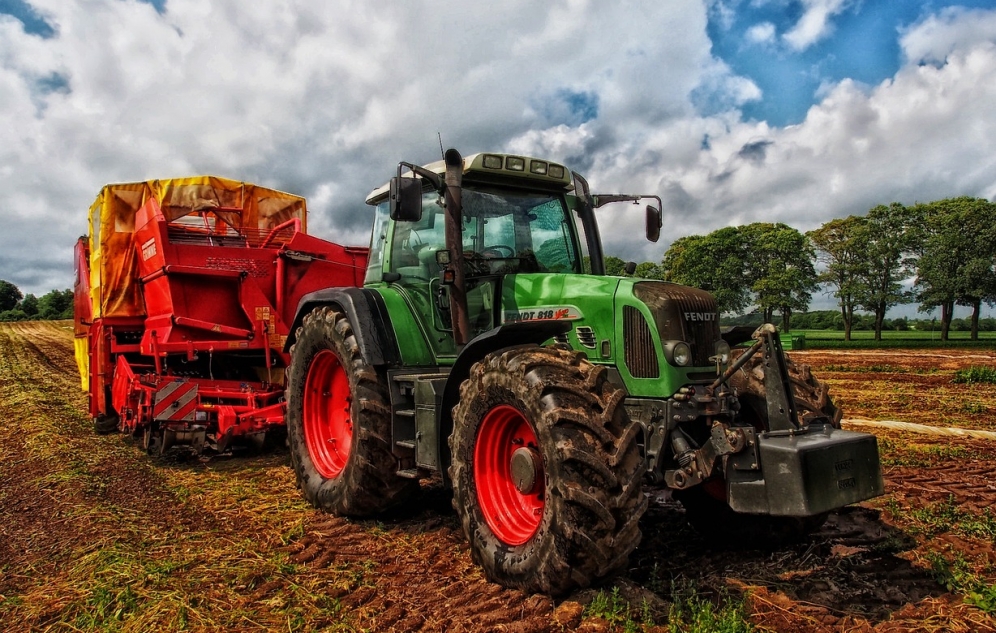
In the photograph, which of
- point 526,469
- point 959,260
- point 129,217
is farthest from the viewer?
point 959,260

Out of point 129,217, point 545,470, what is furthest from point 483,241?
point 129,217

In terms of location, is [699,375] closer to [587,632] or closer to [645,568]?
[645,568]

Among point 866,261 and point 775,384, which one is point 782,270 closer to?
point 866,261

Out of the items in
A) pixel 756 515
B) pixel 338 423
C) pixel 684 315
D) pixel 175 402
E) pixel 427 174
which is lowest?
pixel 756 515

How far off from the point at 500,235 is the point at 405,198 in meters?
1.01

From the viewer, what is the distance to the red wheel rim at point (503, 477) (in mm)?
4102

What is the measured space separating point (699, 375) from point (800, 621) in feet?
4.46

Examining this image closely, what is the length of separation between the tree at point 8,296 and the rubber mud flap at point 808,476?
308 ft

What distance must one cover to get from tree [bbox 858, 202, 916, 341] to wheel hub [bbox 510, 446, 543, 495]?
1878 inches

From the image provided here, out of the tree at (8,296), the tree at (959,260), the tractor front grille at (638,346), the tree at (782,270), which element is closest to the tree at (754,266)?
the tree at (782,270)

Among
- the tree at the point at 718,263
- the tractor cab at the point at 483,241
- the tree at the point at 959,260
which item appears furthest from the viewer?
the tree at the point at 718,263

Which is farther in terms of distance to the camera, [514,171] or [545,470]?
[514,171]

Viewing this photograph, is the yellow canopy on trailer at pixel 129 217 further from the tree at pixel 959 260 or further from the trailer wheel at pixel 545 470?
the tree at pixel 959 260

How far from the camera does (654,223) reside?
5500mm
